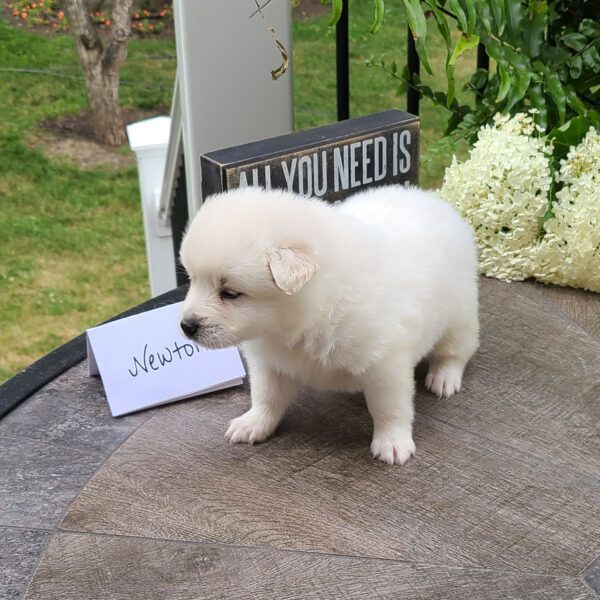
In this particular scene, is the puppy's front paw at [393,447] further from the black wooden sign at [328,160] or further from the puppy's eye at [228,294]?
the black wooden sign at [328,160]

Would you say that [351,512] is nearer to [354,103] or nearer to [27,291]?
[27,291]

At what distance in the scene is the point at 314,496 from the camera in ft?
4.58

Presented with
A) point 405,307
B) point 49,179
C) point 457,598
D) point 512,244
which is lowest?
point 49,179

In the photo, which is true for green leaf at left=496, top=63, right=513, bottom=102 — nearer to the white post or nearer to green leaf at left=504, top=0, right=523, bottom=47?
green leaf at left=504, top=0, right=523, bottom=47

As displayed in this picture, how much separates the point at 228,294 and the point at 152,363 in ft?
1.45

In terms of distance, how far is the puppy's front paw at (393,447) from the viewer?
1462mm

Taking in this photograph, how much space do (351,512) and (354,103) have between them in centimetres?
315

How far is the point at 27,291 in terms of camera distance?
12.8ft

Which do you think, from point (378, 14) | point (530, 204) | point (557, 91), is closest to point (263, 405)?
point (378, 14)

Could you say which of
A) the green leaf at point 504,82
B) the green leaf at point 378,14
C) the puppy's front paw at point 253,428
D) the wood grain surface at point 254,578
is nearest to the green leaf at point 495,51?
the green leaf at point 504,82

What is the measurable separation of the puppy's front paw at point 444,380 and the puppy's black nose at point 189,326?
53 centimetres

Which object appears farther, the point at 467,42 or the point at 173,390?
the point at 467,42

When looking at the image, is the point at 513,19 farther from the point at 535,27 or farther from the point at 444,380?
the point at 444,380

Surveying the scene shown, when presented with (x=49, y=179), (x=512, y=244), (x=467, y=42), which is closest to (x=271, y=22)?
(x=467, y=42)
